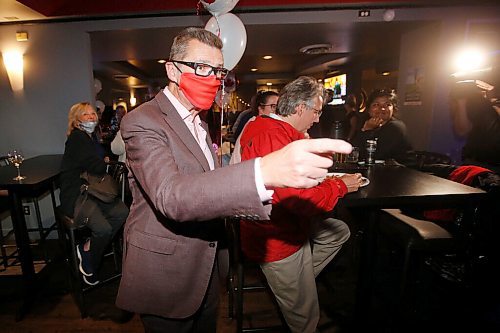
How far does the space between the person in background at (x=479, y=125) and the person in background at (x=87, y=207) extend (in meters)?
3.34

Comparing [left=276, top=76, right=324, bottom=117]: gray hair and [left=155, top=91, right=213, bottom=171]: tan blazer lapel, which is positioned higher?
[left=276, top=76, right=324, bottom=117]: gray hair

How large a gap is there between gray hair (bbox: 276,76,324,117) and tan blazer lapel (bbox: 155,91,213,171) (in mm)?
893

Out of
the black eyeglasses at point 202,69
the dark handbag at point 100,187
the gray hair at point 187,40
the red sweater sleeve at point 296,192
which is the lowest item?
the dark handbag at point 100,187

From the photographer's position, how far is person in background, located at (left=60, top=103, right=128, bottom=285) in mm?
2379

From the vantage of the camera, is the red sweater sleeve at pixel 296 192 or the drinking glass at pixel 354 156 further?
the drinking glass at pixel 354 156

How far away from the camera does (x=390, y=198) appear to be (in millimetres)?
1572

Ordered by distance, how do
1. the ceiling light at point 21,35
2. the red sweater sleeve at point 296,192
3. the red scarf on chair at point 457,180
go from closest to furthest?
the red sweater sleeve at point 296,192, the red scarf on chair at point 457,180, the ceiling light at point 21,35

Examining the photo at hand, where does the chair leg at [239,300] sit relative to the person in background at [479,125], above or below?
below

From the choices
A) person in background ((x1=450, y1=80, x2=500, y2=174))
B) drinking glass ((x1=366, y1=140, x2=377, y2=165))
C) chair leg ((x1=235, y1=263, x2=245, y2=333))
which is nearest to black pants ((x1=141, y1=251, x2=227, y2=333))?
chair leg ((x1=235, y1=263, x2=245, y2=333))

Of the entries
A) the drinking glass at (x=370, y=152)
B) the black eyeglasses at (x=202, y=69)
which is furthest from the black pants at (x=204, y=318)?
the drinking glass at (x=370, y=152)

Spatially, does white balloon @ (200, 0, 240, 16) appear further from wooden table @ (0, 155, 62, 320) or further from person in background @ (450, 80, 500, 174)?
person in background @ (450, 80, 500, 174)

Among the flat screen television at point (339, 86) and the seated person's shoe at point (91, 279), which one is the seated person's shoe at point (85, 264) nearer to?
the seated person's shoe at point (91, 279)

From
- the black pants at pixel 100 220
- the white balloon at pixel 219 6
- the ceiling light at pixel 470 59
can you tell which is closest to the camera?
the black pants at pixel 100 220

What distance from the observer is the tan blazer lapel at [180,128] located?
Answer: 1002 mm
